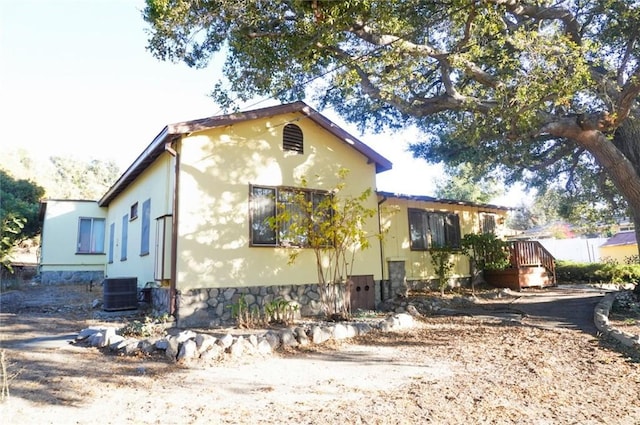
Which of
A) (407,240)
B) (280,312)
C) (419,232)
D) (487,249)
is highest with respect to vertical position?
(419,232)

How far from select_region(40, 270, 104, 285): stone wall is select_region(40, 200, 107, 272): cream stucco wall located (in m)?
0.14

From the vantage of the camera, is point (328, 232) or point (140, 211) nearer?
point (328, 232)

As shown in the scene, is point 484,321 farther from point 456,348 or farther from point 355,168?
point 355,168

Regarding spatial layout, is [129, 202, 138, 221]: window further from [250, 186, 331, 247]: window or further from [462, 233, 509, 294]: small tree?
[462, 233, 509, 294]: small tree

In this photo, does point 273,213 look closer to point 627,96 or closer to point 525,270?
point 627,96

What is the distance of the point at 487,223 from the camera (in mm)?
15734

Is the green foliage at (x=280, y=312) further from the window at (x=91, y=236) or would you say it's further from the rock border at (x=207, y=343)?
the window at (x=91, y=236)

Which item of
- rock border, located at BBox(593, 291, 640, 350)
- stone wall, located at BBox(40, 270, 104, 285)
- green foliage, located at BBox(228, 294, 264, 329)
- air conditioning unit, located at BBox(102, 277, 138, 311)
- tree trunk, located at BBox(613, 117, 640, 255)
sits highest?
tree trunk, located at BBox(613, 117, 640, 255)

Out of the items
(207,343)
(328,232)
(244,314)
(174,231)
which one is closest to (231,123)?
(174,231)

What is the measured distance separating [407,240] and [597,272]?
9229 mm

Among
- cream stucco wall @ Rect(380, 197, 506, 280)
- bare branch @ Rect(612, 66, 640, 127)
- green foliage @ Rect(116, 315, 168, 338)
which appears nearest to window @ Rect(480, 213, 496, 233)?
cream stucco wall @ Rect(380, 197, 506, 280)

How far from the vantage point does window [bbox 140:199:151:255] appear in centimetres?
1065

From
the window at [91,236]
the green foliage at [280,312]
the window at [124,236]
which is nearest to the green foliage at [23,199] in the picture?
the window at [91,236]

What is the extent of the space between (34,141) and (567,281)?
4831cm
